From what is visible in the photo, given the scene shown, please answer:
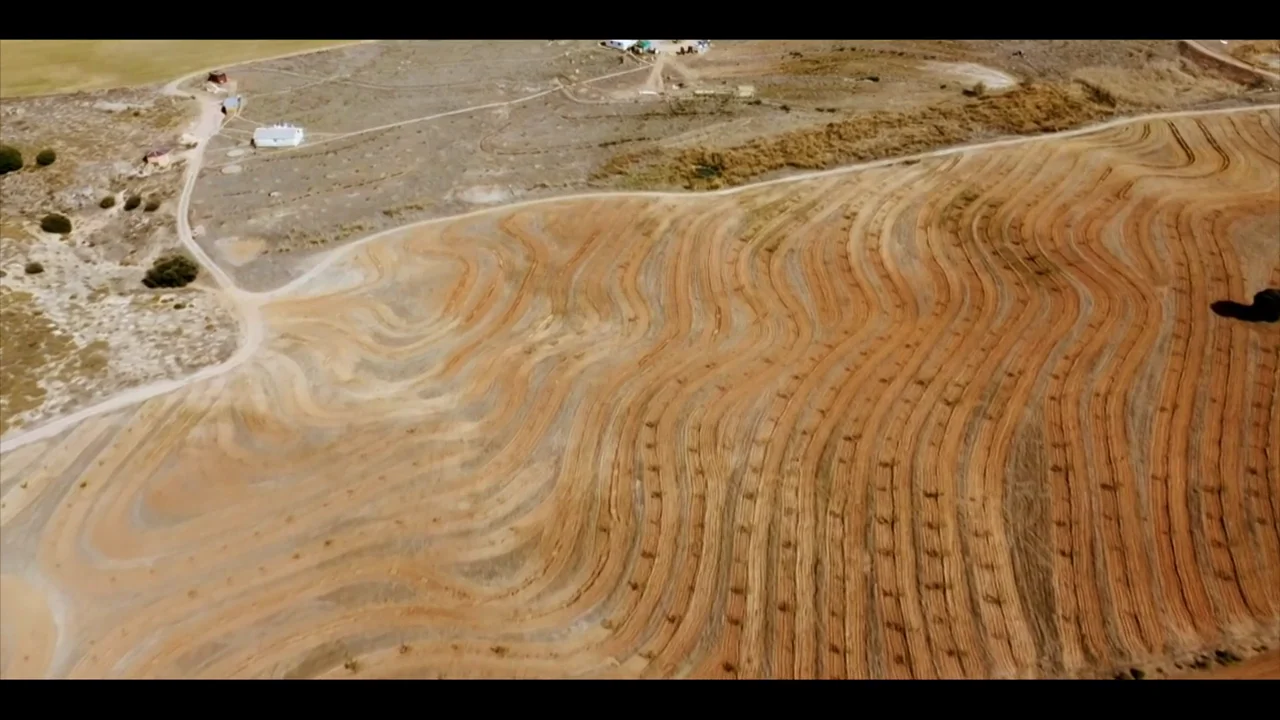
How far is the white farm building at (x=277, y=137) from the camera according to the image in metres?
38.9

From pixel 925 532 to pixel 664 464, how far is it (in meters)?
7.79

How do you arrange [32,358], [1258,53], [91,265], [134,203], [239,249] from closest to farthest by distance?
[32,358], [91,265], [239,249], [134,203], [1258,53]

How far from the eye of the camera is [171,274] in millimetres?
29312

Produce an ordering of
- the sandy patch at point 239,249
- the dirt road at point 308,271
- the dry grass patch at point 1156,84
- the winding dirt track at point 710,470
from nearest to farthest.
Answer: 1. the winding dirt track at point 710,470
2. the dirt road at point 308,271
3. the sandy patch at point 239,249
4. the dry grass patch at point 1156,84

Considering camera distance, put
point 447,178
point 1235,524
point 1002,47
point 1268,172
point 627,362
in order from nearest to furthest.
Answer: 1. point 1235,524
2. point 627,362
3. point 1268,172
4. point 447,178
5. point 1002,47

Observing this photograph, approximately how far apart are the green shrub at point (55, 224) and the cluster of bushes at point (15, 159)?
6363 millimetres

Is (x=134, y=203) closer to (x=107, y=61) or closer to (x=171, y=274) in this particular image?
(x=171, y=274)

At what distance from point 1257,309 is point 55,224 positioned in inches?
1971

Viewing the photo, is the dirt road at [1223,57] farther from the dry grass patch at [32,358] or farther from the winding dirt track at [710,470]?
the dry grass patch at [32,358]

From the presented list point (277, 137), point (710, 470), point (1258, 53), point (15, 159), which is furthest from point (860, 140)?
point (15, 159)

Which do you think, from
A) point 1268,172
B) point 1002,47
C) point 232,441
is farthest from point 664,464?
point 1002,47

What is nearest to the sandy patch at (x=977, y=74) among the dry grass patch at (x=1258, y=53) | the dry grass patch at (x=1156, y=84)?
the dry grass patch at (x=1156, y=84)
